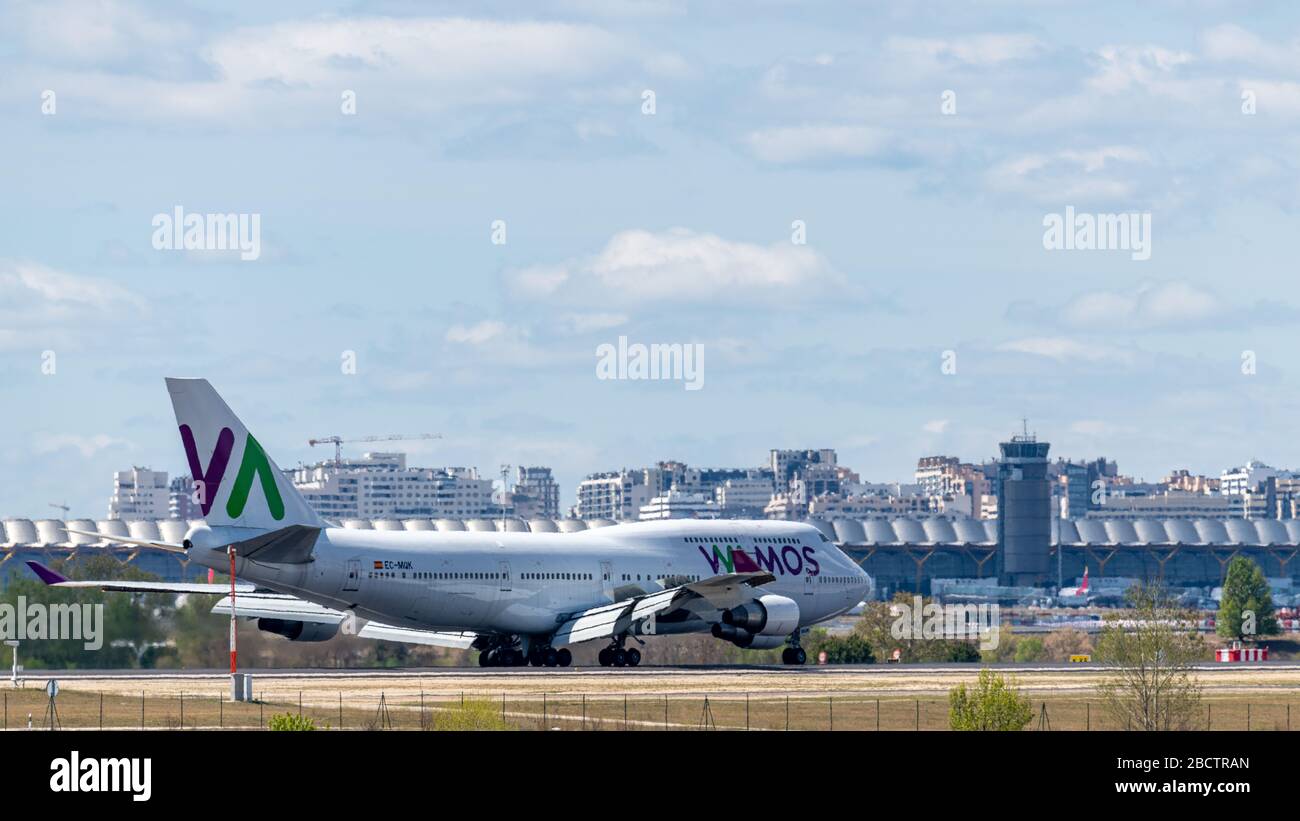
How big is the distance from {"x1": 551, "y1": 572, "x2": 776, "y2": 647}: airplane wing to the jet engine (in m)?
0.58

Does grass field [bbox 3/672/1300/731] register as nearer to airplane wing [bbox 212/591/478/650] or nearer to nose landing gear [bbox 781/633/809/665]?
airplane wing [bbox 212/591/478/650]

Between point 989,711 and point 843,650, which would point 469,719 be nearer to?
point 989,711

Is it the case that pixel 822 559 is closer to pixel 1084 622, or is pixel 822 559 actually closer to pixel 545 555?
pixel 545 555

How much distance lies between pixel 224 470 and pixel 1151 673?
99.0 ft

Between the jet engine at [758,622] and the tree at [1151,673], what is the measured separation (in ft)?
43.7

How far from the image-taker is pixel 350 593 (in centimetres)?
7300

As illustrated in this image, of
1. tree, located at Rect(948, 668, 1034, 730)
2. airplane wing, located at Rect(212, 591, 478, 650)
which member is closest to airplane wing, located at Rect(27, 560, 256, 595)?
airplane wing, located at Rect(212, 591, 478, 650)

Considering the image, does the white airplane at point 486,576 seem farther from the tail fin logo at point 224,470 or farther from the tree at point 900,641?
the tree at point 900,641

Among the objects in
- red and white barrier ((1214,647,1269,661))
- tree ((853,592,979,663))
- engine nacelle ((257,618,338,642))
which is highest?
engine nacelle ((257,618,338,642))

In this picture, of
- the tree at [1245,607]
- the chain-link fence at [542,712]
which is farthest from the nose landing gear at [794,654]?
the tree at [1245,607]

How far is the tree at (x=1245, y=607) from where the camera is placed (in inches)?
5004

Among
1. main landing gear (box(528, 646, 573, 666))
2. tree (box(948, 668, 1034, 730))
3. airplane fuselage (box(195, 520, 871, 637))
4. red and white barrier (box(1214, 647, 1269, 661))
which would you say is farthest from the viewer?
red and white barrier (box(1214, 647, 1269, 661))

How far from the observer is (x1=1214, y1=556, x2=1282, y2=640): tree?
127 m

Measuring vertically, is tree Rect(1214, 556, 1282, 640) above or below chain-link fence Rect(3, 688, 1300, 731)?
below
